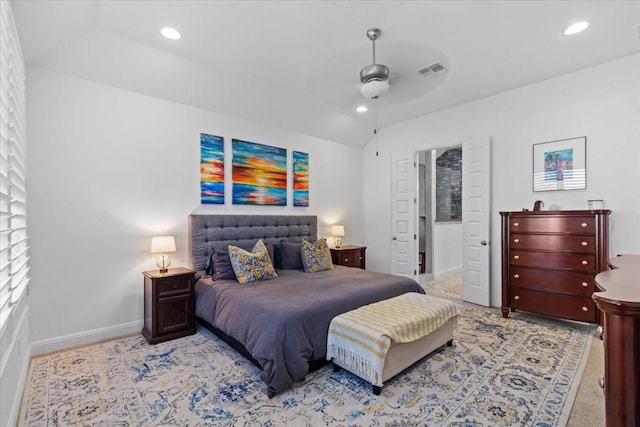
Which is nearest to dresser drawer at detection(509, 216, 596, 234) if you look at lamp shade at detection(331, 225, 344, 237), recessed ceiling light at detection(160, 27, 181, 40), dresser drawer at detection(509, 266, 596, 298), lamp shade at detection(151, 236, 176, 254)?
dresser drawer at detection(509, 266, 596, 298)

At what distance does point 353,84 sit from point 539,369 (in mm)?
3659

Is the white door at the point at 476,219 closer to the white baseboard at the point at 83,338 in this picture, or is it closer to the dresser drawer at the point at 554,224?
the dresser drawer at the point at 554,224

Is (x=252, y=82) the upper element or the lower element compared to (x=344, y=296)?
upper

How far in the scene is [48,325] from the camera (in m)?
2.94

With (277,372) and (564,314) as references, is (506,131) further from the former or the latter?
(277,372)

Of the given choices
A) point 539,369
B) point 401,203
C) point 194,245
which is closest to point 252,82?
point 194,245

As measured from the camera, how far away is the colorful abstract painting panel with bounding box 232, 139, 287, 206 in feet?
14.2

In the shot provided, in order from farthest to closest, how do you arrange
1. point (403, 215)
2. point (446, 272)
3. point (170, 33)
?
point (446, 272), point (403, 215), point (170, 33)

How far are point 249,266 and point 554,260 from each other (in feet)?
11.6

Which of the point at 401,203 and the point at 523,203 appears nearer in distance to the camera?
the point at 523,203

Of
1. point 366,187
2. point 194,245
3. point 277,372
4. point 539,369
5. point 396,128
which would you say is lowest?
point 539,369

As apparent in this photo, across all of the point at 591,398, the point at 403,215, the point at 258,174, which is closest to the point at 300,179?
the point at 258,174

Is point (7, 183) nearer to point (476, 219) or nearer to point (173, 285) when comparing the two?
point (173, 285)

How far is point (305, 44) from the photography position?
3025mm
